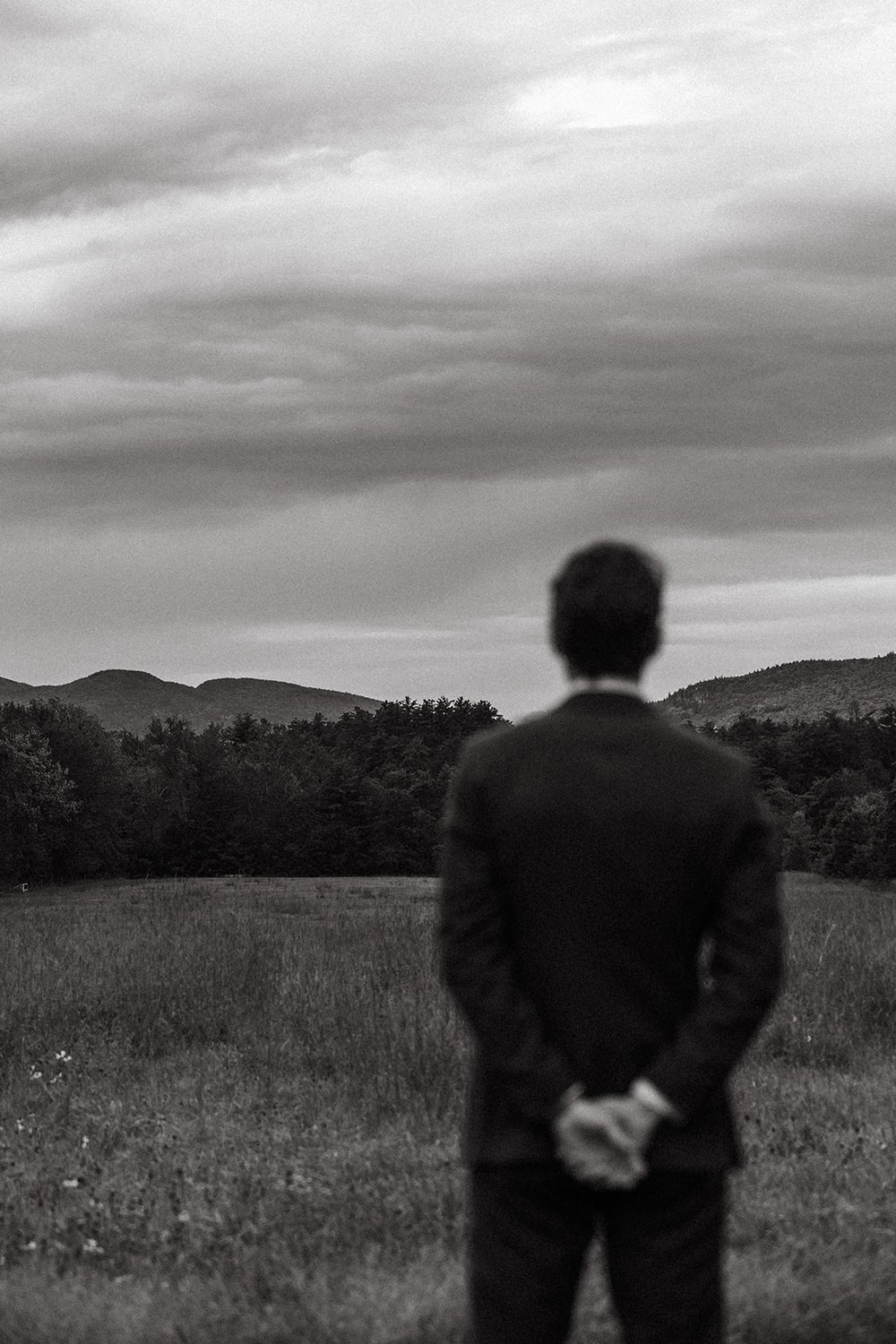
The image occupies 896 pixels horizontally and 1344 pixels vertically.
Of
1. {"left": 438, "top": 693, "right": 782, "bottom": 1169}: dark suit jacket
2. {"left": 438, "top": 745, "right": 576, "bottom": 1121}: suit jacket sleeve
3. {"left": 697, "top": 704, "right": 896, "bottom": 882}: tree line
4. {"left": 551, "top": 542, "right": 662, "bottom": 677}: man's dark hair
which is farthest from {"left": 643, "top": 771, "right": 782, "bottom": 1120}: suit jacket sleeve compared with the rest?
{"left": 697, "top": 704, "right": 896, "bottom": 882}: tree line

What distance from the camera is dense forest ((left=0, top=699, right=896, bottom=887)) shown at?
80.5m

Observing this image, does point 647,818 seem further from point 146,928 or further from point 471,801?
point 146,928

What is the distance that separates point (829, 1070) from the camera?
32.1 ft

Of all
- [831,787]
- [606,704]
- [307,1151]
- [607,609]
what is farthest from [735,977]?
[831,787]

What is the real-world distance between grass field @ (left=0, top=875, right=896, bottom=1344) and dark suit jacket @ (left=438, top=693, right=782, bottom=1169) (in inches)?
92.1

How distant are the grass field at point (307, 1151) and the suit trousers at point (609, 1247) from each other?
80.1 inches

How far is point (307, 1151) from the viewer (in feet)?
24.8

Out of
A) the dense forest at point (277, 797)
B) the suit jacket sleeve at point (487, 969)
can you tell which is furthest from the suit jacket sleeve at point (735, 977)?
the dense forest at point (277, 797)

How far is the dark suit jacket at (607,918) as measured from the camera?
2898mm

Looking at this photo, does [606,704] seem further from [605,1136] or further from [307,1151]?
[307,1151]

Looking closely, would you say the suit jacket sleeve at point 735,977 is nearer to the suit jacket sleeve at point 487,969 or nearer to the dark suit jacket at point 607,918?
the dark suit jacket at point 607,918

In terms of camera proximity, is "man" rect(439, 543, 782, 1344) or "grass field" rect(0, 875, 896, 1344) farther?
"grass field" rect(0, 875, 896, 1344)

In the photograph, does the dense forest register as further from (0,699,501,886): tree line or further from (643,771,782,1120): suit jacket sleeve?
(643,771,782,1120): suit jacket sleeve

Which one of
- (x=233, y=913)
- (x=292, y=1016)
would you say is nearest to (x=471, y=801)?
(x=292, y=1016)
